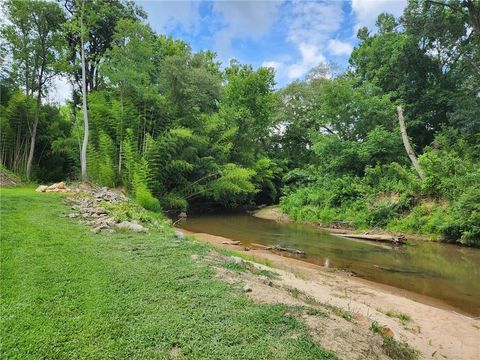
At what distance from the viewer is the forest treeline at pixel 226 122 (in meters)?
13.4

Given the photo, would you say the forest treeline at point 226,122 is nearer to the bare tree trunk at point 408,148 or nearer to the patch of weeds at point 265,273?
the bare tree trunk at point 408,148

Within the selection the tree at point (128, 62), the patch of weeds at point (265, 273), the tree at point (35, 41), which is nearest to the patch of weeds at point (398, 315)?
the patch of weeds at point (265, 273)

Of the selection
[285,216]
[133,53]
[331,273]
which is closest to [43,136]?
[133,53]

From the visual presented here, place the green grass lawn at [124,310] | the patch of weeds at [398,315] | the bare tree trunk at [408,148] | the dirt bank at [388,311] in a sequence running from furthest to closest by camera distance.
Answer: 1. the bare tree trunk at [408,148]
2. the patch of weeds at [398,315]
3. the dirt bank at [388,311]
4. the green grass lawn at [124,310]

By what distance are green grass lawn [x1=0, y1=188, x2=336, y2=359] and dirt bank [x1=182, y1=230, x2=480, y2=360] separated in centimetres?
51

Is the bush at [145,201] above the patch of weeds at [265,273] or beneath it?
above

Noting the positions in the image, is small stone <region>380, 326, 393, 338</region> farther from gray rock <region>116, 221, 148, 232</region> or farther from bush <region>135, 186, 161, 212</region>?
bush <region>135, 186, 161, 212</region>

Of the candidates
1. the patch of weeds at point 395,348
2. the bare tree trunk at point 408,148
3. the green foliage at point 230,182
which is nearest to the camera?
the patch of weeds at point 395,348

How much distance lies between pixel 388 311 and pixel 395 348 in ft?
6.24

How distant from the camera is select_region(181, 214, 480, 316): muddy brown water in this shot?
6.97 m

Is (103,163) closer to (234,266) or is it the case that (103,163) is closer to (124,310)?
(234,266)

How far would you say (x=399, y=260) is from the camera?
932 centimetres

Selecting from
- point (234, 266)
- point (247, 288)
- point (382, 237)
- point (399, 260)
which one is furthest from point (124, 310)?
point (382, 237)

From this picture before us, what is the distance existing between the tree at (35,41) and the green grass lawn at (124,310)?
10962 millimetres
